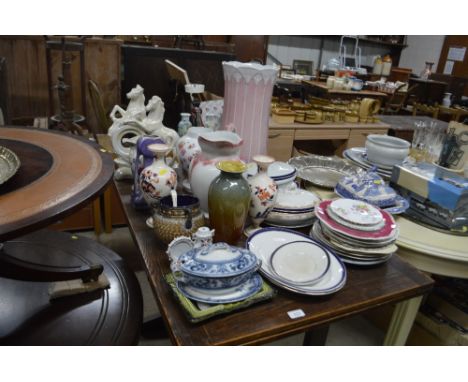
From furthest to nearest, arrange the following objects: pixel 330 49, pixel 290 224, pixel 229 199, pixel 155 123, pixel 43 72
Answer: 1. pixel 330 49
2. pixel 43 72
3. pixel 155 123
4. pixel 290 224
5. pixel 229 199

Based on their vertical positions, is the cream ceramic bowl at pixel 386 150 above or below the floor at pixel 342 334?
above

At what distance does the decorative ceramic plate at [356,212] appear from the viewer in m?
1.05

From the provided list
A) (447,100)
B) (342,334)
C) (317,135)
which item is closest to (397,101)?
(447,100)

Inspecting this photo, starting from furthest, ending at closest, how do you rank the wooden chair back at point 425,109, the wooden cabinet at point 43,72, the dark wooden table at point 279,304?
the wooden chair back at point 425,109
the wooden cabinet at point 43,72
the dark wooden table at point 279,304

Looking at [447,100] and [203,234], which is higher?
[447,100]

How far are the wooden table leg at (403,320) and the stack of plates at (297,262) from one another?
0.42 metres

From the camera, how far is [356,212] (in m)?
1.09

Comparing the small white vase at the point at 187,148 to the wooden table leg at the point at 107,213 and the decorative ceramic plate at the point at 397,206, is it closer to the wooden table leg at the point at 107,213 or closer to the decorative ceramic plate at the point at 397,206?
the decorative ceramic plate at the point at 397,206

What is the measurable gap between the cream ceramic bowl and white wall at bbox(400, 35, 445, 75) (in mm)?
5803

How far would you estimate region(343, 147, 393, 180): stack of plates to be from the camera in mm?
1597

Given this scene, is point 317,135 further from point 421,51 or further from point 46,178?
point 421,51

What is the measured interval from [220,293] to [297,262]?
0.25m

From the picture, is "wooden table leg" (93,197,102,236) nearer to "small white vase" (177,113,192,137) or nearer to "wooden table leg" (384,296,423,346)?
"small white vase" (177,113,192,137)

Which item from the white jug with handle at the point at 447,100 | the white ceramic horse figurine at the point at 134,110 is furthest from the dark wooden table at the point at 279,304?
the white jug with handle at the point at 447,100
